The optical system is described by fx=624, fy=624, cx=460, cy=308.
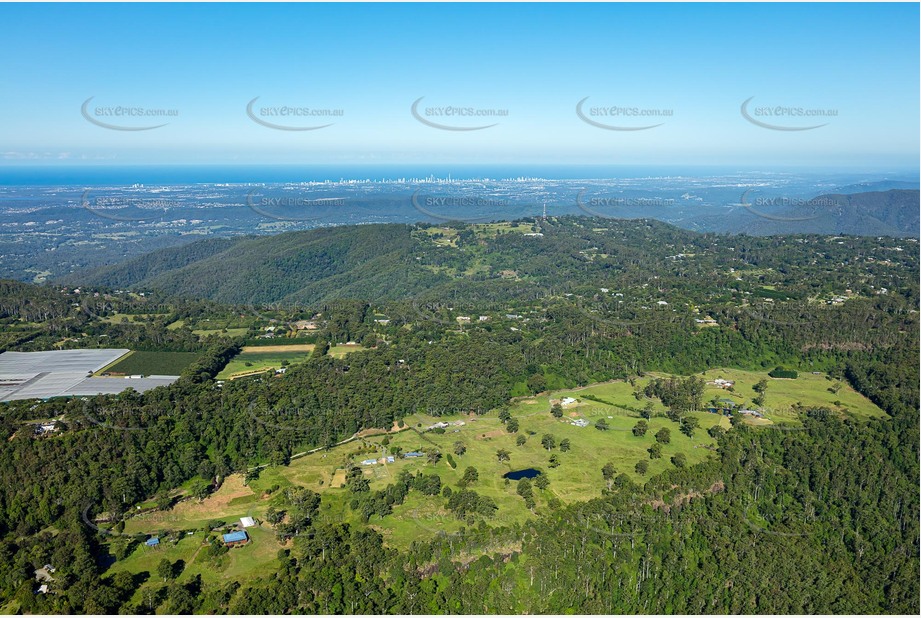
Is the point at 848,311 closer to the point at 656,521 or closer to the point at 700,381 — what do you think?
the point at 700,381

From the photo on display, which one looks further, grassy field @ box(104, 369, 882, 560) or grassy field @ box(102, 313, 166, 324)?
grassy field @ box(102, 313, 166, 324)

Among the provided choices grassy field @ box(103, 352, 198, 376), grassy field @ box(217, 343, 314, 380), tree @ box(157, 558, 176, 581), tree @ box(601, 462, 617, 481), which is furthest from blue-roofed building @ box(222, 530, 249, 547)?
grassy field @ box(103, 352, 198, 376)

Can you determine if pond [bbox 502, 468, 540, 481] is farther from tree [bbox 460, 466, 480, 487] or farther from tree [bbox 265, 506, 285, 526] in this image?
tree [bbox 265, 506, 285, 526]

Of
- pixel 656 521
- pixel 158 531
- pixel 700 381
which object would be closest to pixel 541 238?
pixel 700 381

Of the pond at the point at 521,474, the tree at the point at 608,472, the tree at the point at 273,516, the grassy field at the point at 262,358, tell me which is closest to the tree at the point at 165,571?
the tree at the point at 273,516

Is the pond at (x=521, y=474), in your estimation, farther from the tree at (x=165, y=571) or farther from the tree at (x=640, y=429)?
the tree at (x=165, y=571)

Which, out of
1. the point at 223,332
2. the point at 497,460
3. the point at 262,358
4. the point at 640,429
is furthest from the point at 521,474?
the point at 223,332
